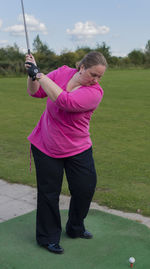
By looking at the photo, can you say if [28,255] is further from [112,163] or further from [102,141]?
[102,141]

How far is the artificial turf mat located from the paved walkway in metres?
0.20

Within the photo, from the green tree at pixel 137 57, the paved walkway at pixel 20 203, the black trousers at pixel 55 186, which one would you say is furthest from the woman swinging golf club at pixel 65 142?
the green tree at pixel 137 57

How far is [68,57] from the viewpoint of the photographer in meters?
47.7

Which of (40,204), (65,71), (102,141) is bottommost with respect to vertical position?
(102,141)

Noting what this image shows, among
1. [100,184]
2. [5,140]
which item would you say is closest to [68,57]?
[5,140]

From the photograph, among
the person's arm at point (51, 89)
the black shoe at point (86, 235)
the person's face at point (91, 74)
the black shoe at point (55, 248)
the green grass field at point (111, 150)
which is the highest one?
the person's face at point (91, 74)

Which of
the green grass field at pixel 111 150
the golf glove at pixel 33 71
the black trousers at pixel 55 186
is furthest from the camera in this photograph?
the green grass field at pixel 111 150

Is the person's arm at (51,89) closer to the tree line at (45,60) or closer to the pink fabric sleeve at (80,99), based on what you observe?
the pink fabric sleeve at (80,99)

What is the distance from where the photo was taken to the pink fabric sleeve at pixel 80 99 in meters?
3.07

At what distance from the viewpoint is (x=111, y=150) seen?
789cm

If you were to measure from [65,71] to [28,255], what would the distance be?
5.80 ft

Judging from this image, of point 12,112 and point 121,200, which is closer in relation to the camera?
point 121,200

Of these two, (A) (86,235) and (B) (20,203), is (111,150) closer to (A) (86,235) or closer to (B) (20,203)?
(B) (20,203)

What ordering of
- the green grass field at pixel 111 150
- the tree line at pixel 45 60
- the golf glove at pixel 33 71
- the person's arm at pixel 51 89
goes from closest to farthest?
the person's arm at pixel 51 89
the golf glove at pixel 33 71
the green grass field at pixel 111 150
the tree line at pixel 45 60
